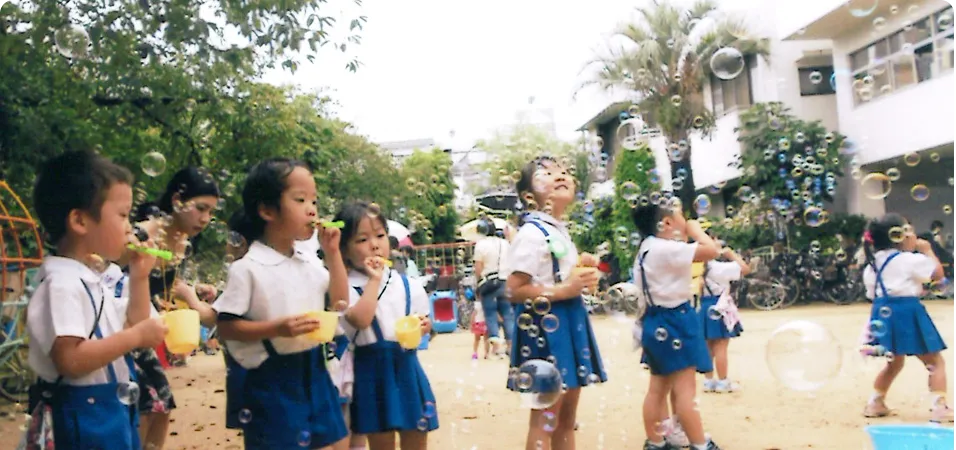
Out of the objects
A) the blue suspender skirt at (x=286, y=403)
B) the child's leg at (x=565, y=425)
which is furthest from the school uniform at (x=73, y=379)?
the child's leg at (x=565, y=425)

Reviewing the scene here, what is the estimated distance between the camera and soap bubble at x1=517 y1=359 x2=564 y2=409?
3.14m

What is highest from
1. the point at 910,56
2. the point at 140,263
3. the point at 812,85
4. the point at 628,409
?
the point at 812,85

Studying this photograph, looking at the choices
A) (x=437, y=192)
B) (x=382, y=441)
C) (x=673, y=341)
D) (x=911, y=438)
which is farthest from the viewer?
(x=437, y=192)

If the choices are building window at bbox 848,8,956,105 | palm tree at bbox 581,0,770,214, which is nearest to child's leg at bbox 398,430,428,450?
building window at bbox 848,8,956,105

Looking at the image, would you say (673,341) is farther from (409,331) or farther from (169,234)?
(169,234)

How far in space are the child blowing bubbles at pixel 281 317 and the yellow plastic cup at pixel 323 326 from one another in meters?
0.02

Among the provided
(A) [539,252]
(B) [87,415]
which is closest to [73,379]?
(B) [87,415]

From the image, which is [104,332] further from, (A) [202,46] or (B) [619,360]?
(B) [619,360]

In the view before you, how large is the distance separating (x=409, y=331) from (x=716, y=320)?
129 inches

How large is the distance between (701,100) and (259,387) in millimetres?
16685

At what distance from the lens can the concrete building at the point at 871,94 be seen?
42.3ft

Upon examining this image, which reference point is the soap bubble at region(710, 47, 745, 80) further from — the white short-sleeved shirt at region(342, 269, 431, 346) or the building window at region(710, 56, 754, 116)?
the building window at region(710, 56, 754, 116)

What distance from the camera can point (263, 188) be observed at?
102 inches

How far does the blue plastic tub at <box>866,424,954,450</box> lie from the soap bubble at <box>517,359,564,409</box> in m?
1.22
